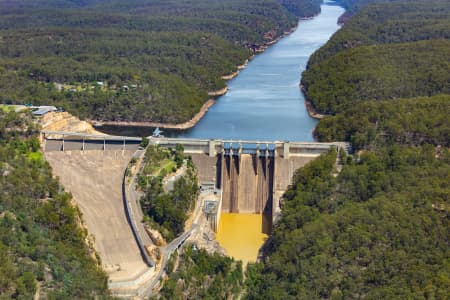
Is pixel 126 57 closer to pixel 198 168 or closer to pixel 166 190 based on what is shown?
pixel 198 168

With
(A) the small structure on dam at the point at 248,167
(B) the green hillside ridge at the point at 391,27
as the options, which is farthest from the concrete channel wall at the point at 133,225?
(B) the green hillside ridge at the point at 391,27

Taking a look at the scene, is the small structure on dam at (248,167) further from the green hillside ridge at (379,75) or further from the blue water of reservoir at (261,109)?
the green hillside ridge at (379,75)

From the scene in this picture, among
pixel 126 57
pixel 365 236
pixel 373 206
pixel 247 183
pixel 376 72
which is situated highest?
pixel 376 72

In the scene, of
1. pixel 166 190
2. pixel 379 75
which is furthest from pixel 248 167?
pixel 379 75

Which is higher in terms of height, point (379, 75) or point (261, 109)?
point (379, 75)

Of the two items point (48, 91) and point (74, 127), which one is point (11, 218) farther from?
point (48, 91)

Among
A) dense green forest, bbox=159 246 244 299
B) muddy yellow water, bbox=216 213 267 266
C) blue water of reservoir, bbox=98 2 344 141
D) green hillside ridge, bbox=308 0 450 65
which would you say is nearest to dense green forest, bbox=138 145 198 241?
muddy yellow water, bbox=216 213 267 266

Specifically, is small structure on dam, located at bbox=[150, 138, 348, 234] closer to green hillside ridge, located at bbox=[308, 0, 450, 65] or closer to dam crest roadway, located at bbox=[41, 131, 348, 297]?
dam crest roadway, located at bbox=[41, 131, 348, 297]
